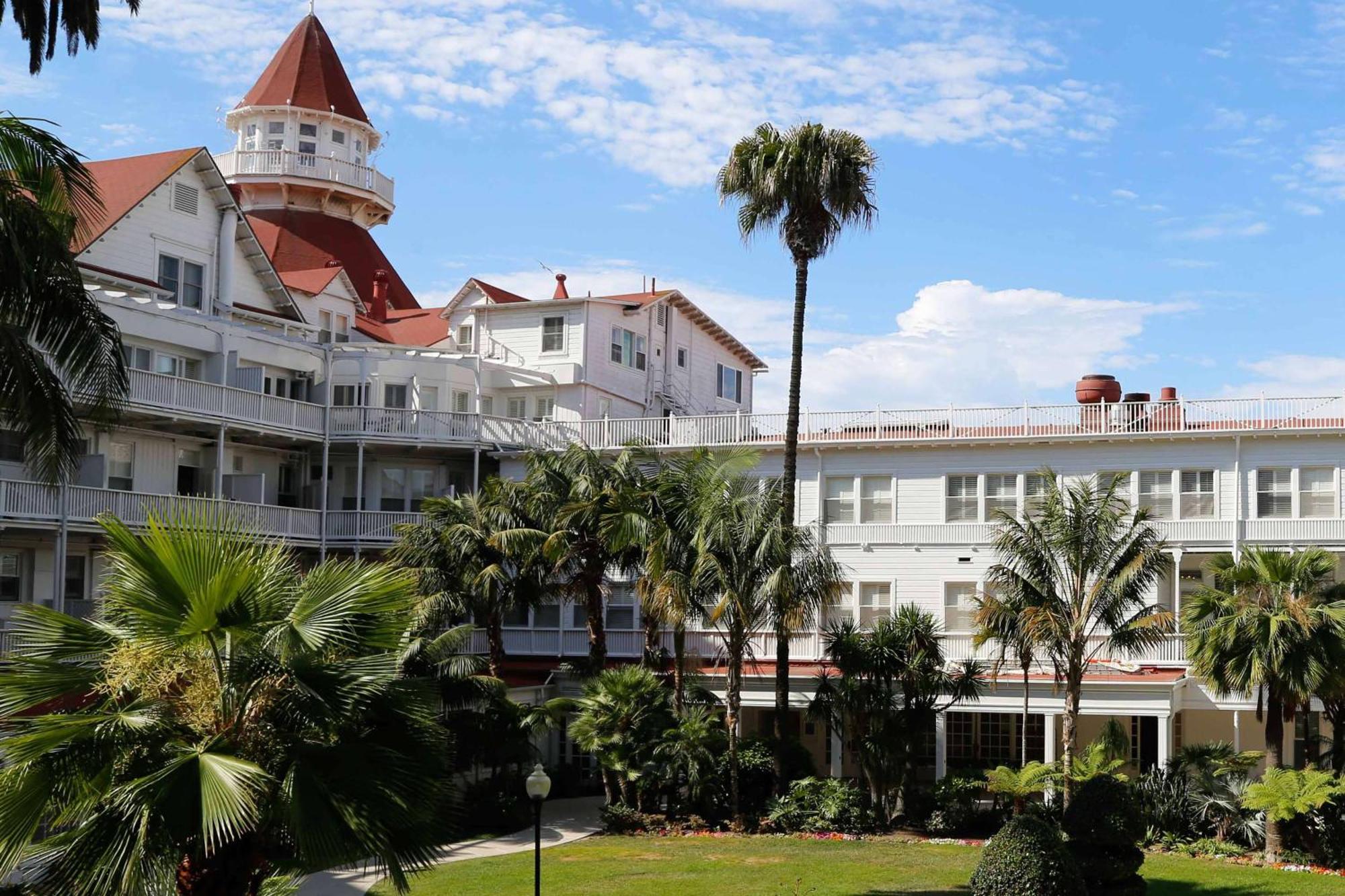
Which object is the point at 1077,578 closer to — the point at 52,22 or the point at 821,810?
the point at 821,810

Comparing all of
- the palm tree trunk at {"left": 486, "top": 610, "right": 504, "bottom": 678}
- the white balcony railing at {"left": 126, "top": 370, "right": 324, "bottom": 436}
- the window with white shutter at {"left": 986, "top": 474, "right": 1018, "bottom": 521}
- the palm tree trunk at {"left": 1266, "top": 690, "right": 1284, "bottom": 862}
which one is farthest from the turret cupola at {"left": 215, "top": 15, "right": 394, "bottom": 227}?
the palm tree trunk at {"left": 1266, "top": 690, "right": 1284, "bottom": 862}

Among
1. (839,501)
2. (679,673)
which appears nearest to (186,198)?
(839,501)

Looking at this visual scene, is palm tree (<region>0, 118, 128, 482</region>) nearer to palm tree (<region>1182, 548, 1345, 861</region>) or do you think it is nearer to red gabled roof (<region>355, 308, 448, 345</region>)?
palm tree (<region>1182, 548, 1345, 861</region>)

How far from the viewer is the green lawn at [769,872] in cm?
2436

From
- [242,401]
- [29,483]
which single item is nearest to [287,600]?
[29,483]

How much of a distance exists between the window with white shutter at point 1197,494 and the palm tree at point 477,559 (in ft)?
51.6

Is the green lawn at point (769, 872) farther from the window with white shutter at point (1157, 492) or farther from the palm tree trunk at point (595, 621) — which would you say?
the window with white shutter at point (1157, 492)

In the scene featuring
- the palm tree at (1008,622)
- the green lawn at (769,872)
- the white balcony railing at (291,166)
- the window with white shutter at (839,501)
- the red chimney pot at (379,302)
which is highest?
the white balcony railing at (291,166)

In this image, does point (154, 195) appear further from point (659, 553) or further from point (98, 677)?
point (98, 677)

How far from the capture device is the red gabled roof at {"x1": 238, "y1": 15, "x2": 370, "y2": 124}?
56438 mm

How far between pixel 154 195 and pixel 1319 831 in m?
31.7

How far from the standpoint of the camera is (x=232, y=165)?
179 ft

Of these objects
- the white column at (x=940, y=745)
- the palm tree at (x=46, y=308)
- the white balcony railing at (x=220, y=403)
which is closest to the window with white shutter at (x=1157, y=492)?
the white column at (x=940, y=745)

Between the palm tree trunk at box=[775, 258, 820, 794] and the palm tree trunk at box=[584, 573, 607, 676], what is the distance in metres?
3.95
